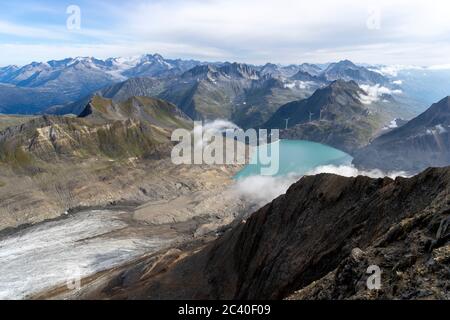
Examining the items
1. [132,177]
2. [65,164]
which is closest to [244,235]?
[132,177]

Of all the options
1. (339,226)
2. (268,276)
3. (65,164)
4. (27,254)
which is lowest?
(27,254)

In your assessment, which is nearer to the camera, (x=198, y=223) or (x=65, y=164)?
(x=198, y=223)

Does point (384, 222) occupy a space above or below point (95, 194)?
above
